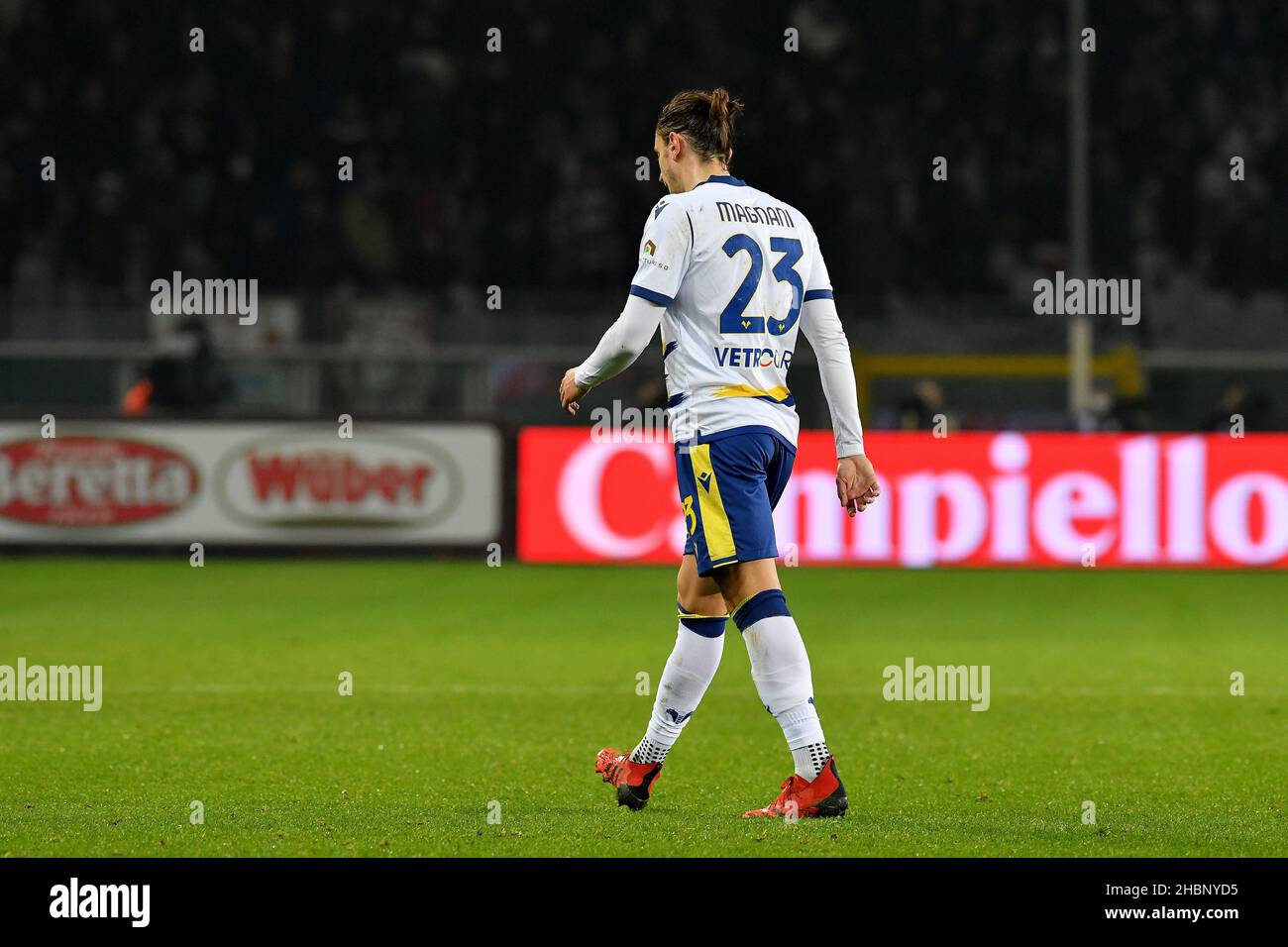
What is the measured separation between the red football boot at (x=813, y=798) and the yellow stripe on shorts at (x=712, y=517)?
2.32 feet

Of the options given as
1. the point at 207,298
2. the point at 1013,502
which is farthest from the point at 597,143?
the point at 1013,502

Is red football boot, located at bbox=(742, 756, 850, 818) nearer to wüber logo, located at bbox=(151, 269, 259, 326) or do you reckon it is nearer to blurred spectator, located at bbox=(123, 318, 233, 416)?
blurred spectator, located at bbox=(123, 318, 233, 416)

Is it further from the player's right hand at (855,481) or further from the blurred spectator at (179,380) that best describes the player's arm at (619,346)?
the blurred spectator at (179,380)

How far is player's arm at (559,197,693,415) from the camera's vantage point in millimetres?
5770

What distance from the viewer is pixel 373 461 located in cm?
1711

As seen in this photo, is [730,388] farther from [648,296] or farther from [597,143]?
[597,143]

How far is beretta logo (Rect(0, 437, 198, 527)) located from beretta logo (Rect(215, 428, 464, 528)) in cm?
44

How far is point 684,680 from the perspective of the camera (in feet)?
19.9

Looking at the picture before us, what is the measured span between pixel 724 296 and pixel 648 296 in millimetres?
243

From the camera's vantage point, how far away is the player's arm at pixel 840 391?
599 cm
